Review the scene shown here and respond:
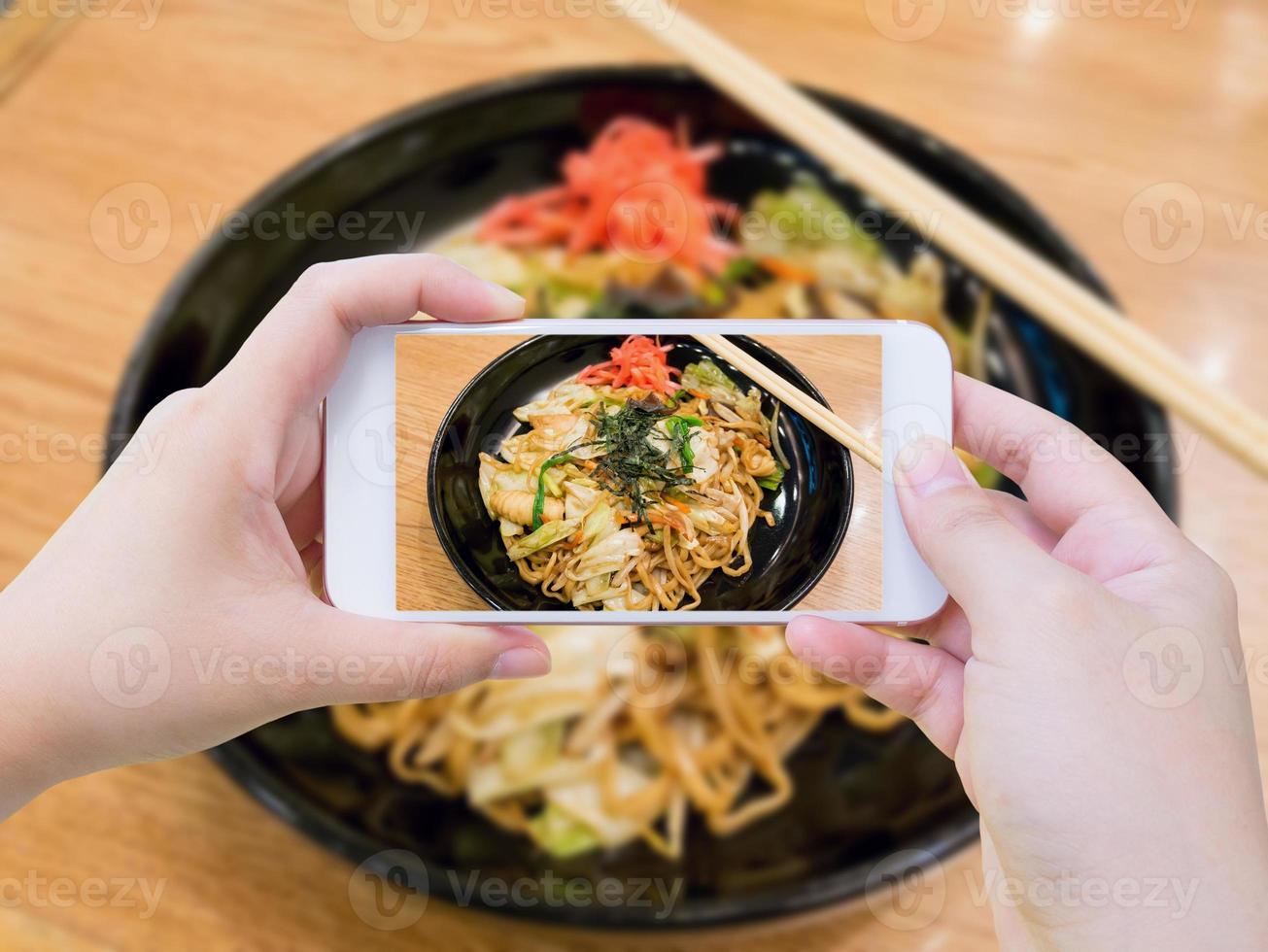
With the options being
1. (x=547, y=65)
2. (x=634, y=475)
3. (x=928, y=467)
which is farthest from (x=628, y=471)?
(x=547, y=65)

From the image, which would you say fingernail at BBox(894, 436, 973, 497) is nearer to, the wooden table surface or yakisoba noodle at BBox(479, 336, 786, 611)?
yakisoba noodle at BBox(479, 336, 786, 611)

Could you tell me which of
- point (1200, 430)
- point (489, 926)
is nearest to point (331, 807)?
point (489, 926)

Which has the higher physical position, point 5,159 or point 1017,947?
point 5,159

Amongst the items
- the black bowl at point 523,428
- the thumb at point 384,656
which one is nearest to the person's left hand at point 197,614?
the thumb at point 384,656

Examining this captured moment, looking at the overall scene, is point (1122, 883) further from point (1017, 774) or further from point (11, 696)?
point (11, 696)

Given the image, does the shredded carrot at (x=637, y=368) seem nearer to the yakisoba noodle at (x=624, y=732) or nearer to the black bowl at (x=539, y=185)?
the yakisoba noodle at (x=624, y=732)

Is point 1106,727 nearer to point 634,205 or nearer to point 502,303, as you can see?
point 502,303
